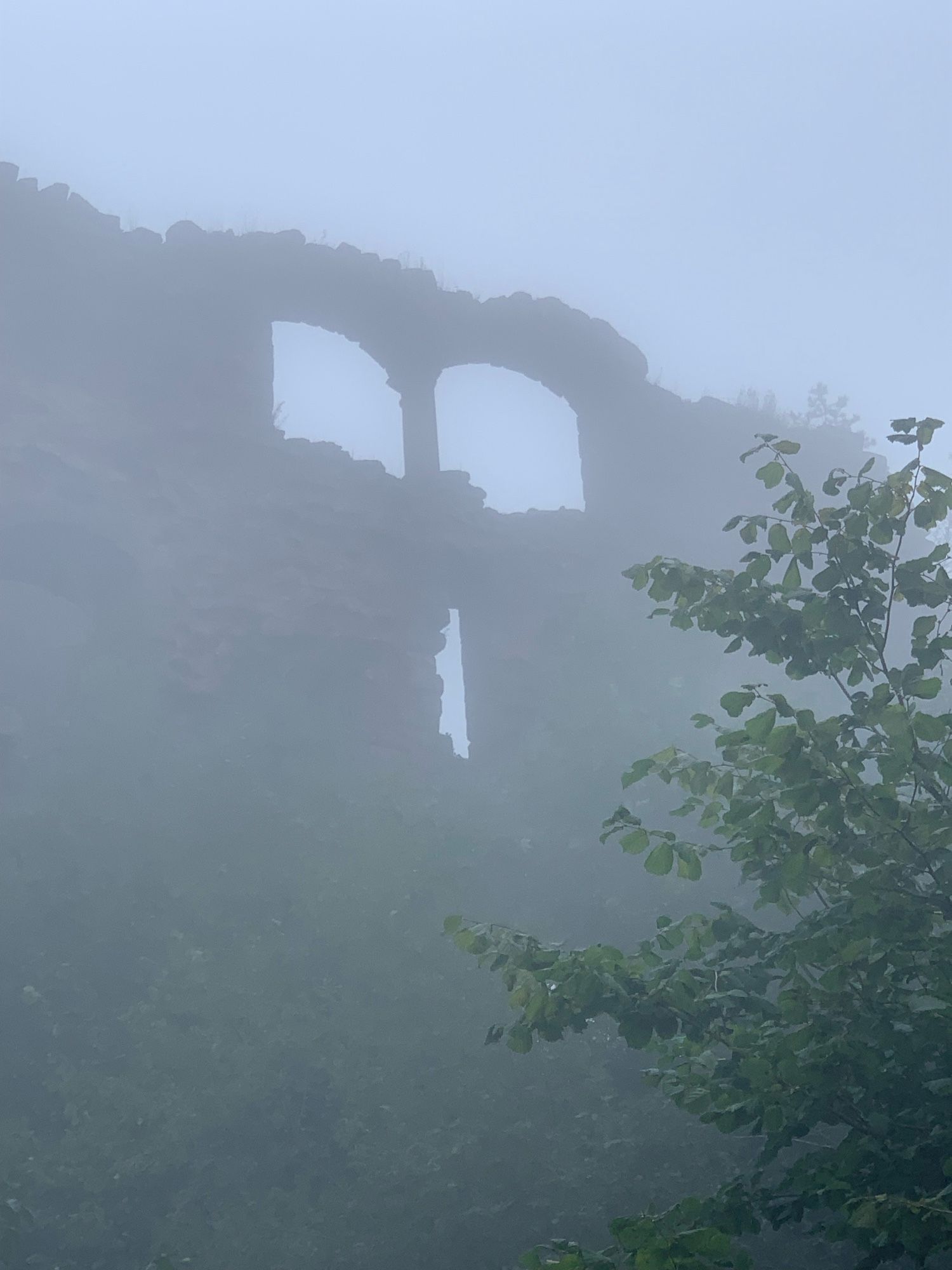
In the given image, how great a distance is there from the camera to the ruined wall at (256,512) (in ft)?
60.6

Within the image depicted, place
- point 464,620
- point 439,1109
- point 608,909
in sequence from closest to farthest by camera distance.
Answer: point 439,1109, point 608,909, point 464,620

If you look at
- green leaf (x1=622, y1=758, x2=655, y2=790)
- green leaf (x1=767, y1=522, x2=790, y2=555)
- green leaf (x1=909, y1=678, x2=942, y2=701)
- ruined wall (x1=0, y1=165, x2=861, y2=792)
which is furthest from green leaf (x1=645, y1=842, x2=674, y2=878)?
ruined wall (x1=0, y1=165, x2=861, y2=792)

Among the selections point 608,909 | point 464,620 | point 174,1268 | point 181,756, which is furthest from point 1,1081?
point 464,620

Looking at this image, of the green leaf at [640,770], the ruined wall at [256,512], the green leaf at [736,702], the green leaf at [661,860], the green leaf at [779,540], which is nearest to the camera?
the green leaf at [661,860]

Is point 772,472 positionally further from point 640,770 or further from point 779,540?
point 640,770

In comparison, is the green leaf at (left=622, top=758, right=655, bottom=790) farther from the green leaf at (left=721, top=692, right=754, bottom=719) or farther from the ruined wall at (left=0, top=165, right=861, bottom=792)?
the ruined wall at (left=0, top=165, right=861, bottom=792)

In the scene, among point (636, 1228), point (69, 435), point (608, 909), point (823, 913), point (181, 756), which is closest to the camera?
point (636, 1228)

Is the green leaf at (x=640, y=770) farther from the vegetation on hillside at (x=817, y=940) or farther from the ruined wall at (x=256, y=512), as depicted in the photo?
the ruined wall at (x=256, y=512)

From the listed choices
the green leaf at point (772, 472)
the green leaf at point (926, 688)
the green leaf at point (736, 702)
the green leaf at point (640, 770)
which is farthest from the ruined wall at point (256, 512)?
the green leaf at point (926, 688)

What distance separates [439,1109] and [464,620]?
1263cm

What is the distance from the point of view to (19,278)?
18812 millimetres

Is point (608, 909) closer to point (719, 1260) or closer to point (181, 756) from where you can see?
point (181, 756)

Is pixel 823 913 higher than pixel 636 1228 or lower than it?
higher

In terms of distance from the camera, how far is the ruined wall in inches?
727
